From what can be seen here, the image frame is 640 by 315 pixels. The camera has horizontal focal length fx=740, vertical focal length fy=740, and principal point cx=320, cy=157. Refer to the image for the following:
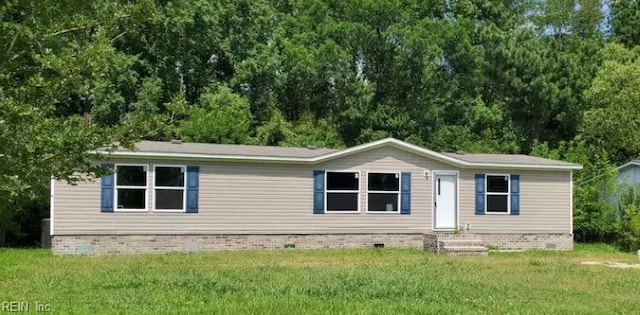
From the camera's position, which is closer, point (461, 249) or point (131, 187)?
point (461, 249)

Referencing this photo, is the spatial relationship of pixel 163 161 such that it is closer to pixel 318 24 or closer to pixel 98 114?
pixel 98 114

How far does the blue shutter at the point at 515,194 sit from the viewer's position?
21.4 meters

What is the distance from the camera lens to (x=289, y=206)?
1955 centimetres

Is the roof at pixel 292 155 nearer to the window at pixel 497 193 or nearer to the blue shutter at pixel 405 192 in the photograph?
the window at pixel 497 193

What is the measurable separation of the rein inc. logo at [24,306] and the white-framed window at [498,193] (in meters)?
15.1

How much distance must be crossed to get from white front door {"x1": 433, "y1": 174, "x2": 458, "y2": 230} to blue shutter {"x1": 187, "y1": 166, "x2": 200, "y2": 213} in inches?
266

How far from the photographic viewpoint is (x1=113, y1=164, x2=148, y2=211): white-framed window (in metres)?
18.0

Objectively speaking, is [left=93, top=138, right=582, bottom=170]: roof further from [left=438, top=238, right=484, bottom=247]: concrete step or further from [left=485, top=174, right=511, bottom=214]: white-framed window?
[left=438, top=238, right=484, bottom=247]: concrete step

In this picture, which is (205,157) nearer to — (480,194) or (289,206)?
(289,206)

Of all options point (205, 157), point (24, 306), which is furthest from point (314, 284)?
point (205, 157)

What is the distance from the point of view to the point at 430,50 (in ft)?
100

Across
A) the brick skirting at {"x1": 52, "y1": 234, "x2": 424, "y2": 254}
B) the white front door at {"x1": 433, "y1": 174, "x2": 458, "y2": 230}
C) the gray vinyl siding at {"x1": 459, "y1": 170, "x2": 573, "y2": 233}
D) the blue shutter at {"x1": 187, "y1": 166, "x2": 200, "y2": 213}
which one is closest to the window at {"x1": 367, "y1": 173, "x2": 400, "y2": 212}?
the brick skirting at {"x1": 52, "y1": 234, "x2": 424, "y2": 254}

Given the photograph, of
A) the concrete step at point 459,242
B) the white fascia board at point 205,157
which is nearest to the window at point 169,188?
the white fascia board at point 205,157

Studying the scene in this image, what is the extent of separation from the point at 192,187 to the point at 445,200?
718cm
